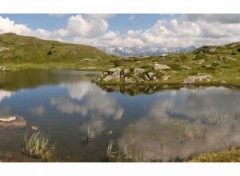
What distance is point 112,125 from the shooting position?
5247 centimetres

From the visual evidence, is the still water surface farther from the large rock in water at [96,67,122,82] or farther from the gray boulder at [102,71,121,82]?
the large rock in water at [96,67,122,82]

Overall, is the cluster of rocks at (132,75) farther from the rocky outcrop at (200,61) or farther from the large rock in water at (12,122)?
the large rock in water at (12,122)

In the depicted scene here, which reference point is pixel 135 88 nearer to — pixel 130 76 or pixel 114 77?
pixel 130 76

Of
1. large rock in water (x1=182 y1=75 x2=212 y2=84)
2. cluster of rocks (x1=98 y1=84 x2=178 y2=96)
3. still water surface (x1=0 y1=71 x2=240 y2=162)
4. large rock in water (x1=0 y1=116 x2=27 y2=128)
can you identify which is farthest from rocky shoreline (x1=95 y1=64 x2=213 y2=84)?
large rock in water (x1=0 y1=116 x2=27 y2=128)

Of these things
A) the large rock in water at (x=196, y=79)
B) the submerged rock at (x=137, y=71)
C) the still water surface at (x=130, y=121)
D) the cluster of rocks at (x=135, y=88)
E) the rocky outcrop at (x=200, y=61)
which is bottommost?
the still water surface at (x=130, y=121)

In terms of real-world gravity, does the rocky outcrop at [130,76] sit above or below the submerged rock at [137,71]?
below

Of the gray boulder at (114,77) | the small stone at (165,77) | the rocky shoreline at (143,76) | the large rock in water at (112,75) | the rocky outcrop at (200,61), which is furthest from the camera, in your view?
the rocky outcrop at (200,61)

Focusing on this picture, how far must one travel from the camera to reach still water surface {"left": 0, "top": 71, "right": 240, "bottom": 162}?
40438 millimetres

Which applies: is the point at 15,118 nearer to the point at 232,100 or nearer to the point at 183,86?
the point at 232,100

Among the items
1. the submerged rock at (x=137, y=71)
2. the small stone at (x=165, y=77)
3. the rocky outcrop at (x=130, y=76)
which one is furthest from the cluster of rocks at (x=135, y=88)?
the submerged rock at (x=137, y=71)

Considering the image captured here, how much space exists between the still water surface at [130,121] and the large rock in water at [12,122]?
3.79 ft

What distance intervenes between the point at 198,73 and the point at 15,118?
239ft

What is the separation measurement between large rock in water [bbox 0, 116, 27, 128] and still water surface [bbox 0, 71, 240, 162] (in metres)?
1.15

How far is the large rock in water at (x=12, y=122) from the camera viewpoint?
51544 mm
